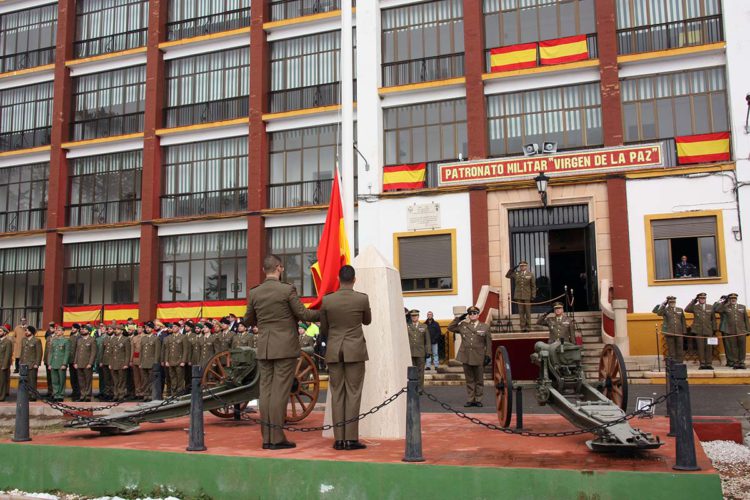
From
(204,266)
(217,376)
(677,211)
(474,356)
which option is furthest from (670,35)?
(217,376)

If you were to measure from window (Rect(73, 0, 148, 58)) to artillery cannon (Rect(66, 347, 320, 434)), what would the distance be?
68.2 feet

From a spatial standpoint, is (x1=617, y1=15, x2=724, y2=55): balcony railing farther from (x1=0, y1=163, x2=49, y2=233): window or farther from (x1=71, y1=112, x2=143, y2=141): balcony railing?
(x1=0, y1=163, x2=49, y2=233): window

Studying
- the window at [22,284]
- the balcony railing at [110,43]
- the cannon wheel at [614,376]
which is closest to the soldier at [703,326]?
the cannon wheel at [614,376]

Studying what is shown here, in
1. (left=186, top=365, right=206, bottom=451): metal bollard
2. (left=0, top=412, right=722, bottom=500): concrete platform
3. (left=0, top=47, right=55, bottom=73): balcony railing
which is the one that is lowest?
(left=0, top=412, right=722, bottom=500): concrete platform

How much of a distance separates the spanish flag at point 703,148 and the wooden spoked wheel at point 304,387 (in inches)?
551

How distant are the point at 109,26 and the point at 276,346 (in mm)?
24677

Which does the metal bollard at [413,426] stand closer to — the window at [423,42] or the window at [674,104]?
the window at [674,104]

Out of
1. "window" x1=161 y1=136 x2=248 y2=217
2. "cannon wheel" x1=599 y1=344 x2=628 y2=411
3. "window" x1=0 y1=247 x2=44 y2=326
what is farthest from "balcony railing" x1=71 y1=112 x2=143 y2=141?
"cannon wheel" x1=599 y1=344 x2=628 y2=411

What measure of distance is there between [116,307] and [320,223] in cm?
835

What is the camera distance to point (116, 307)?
84.9 ft

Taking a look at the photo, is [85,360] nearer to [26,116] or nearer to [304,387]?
[304,387]

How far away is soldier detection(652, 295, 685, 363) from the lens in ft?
52.6

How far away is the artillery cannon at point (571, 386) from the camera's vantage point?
680 cm

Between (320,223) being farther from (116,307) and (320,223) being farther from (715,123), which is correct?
(715,123)
